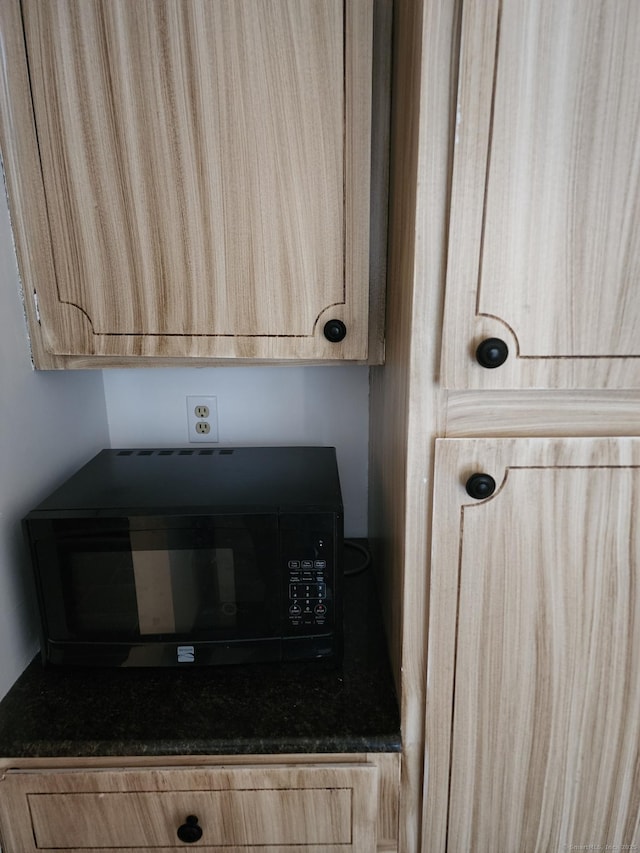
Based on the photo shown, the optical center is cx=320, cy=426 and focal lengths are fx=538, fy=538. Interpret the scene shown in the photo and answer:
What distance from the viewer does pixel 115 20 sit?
0.79 meters

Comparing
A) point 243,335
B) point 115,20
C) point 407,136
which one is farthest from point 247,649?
point 115,20

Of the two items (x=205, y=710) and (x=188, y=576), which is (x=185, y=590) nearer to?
(x=188, y=576)

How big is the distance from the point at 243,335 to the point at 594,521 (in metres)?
0.60

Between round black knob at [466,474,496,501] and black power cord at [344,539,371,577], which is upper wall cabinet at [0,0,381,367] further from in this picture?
black power cord at [344,539,371,577]

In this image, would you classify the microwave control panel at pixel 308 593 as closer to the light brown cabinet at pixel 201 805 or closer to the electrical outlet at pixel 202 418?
the light brown cabinet at pixel 201 805

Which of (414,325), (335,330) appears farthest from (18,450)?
(414,325)

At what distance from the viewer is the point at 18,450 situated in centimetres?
90

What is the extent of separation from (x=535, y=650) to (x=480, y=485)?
0.27m

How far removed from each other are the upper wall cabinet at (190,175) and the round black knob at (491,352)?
0.26m

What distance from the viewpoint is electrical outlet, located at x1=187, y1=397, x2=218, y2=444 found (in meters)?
1.25

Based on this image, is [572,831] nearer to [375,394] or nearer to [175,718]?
[175,718]

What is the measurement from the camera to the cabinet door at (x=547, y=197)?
0.63m

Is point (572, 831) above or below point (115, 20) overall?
below

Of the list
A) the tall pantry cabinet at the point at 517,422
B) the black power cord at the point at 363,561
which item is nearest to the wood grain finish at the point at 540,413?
the tall pantry cabinet at the point at 517,422
